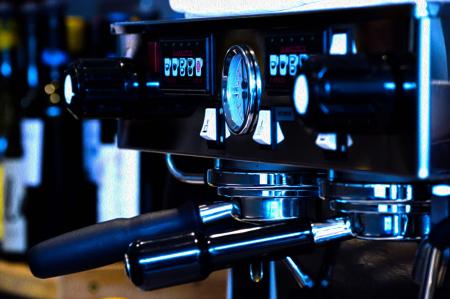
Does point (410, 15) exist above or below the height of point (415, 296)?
above

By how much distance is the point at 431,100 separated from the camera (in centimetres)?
46

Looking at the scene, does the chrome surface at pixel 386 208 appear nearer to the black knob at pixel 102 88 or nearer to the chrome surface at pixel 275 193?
the chrome surface at pixel 275 193

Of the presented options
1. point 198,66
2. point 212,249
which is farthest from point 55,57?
point 212,249

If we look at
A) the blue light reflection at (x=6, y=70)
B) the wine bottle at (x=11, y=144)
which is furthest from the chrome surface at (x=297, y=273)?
the blue light reflection at (x=6, y=70)

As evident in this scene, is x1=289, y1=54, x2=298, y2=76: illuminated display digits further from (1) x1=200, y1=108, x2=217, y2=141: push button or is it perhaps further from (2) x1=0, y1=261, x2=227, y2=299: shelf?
(2) x1=0, y1=261, x2=227, y2=299: shelf

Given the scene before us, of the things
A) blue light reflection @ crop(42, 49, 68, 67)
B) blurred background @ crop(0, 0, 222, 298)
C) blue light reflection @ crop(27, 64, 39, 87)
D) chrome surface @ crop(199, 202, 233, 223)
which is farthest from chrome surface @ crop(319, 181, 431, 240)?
blue light reflection @ crop(27, 64, 39, 87)

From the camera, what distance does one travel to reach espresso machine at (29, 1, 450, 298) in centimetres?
46

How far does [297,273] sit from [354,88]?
0.26 metres

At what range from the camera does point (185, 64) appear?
645 millimetres

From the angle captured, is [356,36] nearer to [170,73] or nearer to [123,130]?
[170,73]

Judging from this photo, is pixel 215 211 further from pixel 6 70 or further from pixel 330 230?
pixel 6 70

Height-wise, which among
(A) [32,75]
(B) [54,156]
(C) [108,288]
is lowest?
(C) [108,288]

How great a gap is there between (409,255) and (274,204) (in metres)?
0.10

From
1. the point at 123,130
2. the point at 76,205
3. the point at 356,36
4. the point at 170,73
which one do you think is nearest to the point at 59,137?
the point at 76,205
